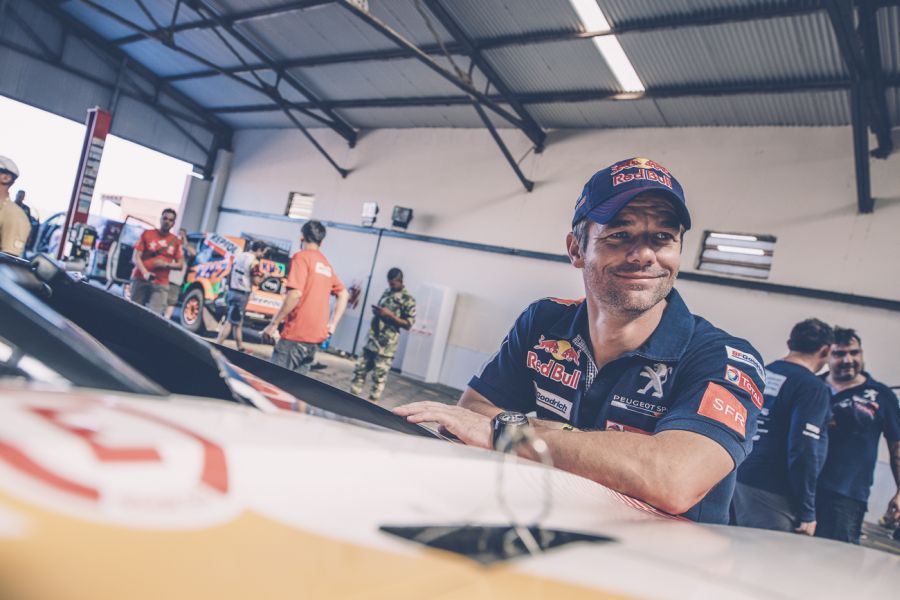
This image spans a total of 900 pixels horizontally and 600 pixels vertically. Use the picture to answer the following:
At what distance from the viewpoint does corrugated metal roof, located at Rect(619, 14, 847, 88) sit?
588cm

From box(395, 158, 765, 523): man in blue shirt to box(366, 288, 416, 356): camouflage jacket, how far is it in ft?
13.9

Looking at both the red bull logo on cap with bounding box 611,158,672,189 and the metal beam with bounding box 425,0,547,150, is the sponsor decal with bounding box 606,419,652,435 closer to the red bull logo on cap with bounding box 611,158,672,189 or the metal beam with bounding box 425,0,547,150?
the red bull logo on cap with bounding box 611,158,672,189

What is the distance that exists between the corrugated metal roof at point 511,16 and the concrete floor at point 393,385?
5.59 metres

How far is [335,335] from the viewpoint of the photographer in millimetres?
11984

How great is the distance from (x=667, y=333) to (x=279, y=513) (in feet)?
4.39

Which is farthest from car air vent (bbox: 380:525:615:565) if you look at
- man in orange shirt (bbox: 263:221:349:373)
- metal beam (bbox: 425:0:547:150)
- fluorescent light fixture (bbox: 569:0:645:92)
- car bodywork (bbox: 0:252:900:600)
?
metal beam (bbox: 425:0:547:150)

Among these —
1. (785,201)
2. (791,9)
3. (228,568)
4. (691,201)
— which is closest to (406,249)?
(691,201)

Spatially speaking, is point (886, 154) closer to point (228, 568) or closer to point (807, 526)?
point (807, 526)

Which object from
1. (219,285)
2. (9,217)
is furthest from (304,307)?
(219,285)

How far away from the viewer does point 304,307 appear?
15.3ft

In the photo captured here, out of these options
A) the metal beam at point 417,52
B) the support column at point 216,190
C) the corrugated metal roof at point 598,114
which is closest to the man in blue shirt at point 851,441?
the corrugated metal roof at point 598,114

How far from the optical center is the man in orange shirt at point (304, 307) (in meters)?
4.59

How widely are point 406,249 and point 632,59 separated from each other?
226 inches

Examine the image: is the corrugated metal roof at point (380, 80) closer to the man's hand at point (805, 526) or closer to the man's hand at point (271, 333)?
the man's hand at point (271, 333)
